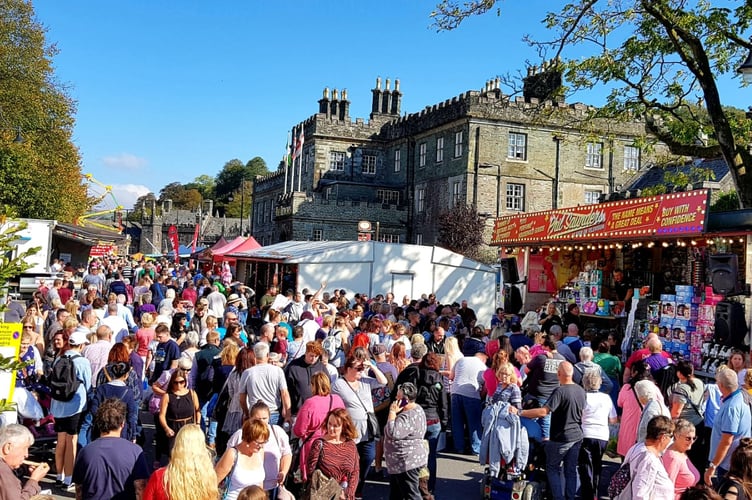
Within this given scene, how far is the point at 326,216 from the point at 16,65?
17267 mm

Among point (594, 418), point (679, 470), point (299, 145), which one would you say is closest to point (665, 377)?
point (594, 418)

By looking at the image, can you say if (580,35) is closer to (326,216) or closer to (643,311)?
(643,311)

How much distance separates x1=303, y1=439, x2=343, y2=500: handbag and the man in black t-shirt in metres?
2.54

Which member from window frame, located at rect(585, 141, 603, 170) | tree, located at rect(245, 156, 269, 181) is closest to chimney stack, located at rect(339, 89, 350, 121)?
window frame, located at rect(585, 141, 603, 170)

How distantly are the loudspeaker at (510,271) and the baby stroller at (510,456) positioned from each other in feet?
45.3

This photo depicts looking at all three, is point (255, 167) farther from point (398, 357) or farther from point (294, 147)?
point (398, 357)

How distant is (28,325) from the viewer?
32.3 feet

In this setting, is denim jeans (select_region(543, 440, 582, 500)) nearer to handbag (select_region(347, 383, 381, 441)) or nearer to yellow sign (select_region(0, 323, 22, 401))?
handbag (select_region(347, 383, 381, 441))

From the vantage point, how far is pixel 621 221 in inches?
631

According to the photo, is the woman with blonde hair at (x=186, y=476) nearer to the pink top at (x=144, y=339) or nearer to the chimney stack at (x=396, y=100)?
the pink top at (x=144, y=339)

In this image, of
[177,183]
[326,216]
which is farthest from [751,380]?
[177,183]

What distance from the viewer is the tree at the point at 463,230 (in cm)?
3550

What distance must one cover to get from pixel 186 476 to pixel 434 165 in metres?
36.7

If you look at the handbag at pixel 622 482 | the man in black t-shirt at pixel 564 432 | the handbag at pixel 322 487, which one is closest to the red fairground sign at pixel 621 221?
the man in black t-shirt at pixel 564 432
